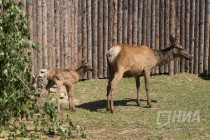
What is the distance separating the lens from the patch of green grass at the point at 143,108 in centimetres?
938

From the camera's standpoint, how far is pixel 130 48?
11977 millimetres

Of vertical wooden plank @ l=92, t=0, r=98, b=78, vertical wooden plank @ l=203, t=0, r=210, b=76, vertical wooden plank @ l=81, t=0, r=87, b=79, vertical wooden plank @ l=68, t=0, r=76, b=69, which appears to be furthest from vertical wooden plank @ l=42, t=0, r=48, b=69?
vertical wooden plank @ l=203, t=0, r=210, b=76

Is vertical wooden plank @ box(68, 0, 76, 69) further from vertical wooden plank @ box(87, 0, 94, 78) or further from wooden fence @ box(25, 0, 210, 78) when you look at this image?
vertical wooden plank @ box(87, 0, 94, 78)

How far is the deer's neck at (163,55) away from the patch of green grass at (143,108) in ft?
3.08

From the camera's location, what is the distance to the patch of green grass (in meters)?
9.38

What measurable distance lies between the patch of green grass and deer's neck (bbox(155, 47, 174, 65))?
37.0 inches

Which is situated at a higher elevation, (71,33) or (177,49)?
(71,33)

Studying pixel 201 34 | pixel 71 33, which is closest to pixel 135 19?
A: pixel 71 33

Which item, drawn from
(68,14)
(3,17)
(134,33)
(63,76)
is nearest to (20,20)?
(3,17)

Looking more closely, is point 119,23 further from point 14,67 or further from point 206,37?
point 14,67

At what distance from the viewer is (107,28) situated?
14586 mm

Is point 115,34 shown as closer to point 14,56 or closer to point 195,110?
point 195,110

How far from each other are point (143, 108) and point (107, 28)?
3.71m

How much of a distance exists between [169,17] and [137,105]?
→ 4.12m
